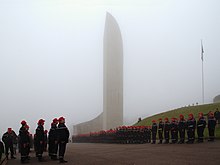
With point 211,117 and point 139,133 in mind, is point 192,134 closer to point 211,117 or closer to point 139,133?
point 211,117

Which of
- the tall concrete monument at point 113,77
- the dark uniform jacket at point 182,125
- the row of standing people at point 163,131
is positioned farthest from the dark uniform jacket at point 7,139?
the tall concrete monument at point 113,77

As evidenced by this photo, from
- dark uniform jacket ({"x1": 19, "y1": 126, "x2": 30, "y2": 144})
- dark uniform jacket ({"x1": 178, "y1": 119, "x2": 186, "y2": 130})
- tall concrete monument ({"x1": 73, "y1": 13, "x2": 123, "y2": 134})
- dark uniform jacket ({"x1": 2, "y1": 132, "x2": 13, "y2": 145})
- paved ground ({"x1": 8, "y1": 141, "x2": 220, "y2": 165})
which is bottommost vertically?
paved ground ({"x1": 8, "y1": 141, "x2": 220, "y2": 165})

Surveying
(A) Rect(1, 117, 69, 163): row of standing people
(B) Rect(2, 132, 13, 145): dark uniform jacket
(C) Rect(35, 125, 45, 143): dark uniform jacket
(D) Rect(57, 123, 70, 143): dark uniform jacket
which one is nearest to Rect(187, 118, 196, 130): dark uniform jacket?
(A) Rect(1, 117, 69, 163): row of standing people

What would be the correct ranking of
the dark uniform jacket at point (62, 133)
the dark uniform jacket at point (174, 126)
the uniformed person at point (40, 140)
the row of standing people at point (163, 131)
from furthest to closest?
the dark uniform jacket at point (174, 126)
the row of standing people at point (163, 131)
the uniformed person at point (40, 140)
the dark uniform jacket at point (62, 133)

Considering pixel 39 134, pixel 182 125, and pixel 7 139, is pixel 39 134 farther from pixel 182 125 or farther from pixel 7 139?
pixel 182 125

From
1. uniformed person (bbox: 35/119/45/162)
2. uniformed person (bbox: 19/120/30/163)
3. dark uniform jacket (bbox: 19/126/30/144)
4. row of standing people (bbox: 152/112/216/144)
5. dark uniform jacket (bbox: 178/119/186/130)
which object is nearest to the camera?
uniformed person (bbox: 19/120/30/163)

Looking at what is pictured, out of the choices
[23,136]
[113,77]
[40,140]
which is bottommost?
[40,140]

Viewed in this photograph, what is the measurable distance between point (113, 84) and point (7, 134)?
31.2 meters

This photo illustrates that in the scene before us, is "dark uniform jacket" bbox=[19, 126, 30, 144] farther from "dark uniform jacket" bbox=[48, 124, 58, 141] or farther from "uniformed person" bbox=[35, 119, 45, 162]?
"dark uniform jacket" bbox=[48, 124, 58, 141]

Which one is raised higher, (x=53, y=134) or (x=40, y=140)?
(x=53, y=134)

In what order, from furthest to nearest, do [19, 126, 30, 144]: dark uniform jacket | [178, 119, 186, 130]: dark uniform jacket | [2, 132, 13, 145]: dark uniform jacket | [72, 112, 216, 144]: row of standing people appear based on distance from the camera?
[178, 119, 186, 130]: dark uniform jacket < [72, 112, 216, 144]: row of standing people < [2, 132, 13, 145]: dark uniform jacket < [19, 126, 30, 144]: dark uniform jacket

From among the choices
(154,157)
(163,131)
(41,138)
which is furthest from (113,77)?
(154,157)

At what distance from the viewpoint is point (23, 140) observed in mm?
11469

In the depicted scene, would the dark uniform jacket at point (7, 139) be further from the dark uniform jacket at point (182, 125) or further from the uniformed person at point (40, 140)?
the dark uniform jacket at point (182, 125)
